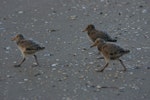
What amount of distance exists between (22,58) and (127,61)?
1.78 m

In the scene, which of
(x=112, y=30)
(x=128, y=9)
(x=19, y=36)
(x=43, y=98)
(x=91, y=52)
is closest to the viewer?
(x=43, y=98)

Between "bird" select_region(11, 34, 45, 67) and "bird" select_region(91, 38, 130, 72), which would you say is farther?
"bird" select_region(11, 34, 45, 67)

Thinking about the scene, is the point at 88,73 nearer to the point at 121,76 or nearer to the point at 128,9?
the point at 121,76

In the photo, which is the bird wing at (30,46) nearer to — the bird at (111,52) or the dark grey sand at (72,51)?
the dark grey sand at (72,51)

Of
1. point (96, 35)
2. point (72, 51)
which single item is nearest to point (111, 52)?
point (96, 35)

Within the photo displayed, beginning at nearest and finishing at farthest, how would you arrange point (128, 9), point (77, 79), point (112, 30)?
point (77, 79)
point (112, 30)
point (128, 9)

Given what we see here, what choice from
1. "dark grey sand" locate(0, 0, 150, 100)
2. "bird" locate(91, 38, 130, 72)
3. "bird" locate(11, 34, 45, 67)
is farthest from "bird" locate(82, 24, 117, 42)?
"bird" locate(11, 34, 45, 67)

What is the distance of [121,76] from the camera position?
340 inches

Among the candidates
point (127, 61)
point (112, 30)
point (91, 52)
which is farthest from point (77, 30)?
point (127, 61)

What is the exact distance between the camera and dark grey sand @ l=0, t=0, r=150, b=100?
812 cm

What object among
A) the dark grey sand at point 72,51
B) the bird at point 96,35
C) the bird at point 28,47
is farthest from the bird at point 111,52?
the bird at point 28,47

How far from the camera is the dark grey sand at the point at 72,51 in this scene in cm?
812

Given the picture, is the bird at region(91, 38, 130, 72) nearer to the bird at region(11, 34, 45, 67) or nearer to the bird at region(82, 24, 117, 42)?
the bird at region(82, 24, 117, 42)

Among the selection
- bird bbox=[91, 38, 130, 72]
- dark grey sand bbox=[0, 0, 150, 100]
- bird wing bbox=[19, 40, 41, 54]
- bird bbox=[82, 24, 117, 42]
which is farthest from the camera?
bird bbox=[82, 24, 117, 42]
